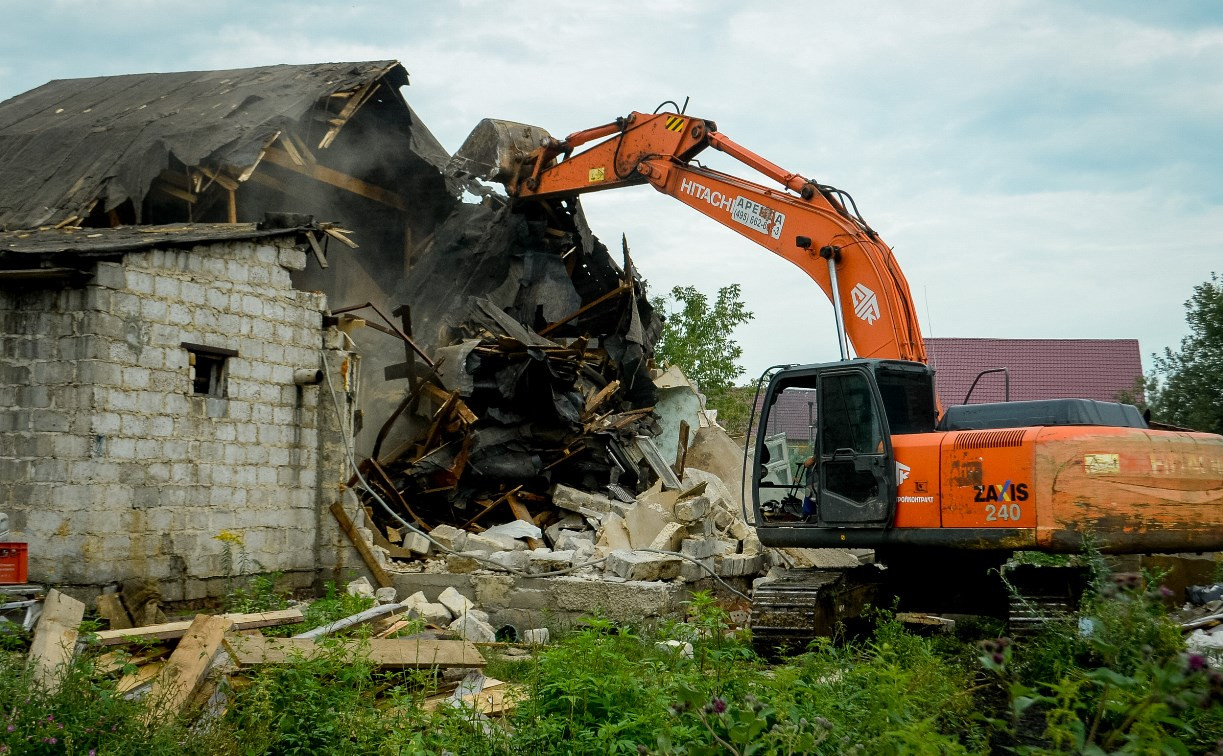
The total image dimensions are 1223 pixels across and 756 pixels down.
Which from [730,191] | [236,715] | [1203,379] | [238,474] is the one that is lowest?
[236,715]

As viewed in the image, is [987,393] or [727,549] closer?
[727,549]

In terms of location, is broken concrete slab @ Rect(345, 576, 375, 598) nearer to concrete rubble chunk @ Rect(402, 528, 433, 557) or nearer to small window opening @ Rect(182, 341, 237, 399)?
concrete rubble chunk @ Rect(402, 528, 433, 557)

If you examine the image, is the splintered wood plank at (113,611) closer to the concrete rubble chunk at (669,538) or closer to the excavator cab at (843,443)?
the concrete rubble chunk at (669,538)

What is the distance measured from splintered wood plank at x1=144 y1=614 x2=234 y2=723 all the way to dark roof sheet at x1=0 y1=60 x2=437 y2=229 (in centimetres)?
572

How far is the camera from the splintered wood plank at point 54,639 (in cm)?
653

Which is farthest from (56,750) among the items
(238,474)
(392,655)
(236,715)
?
(238,474)

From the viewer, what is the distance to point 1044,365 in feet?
99.8

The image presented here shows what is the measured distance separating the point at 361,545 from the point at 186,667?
14.1ft

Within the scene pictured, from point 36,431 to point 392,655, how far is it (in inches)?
148

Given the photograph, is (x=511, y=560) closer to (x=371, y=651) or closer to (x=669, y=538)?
(x=669, y=538)

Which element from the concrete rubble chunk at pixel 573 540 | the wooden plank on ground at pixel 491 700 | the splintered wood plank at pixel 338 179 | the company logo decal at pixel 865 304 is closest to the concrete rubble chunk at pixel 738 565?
the concrete rubble chunk at pixel 573 540

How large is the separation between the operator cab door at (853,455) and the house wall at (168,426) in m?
5.18

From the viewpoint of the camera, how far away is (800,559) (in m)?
11.8

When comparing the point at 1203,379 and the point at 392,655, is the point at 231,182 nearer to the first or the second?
the point at 392,655
